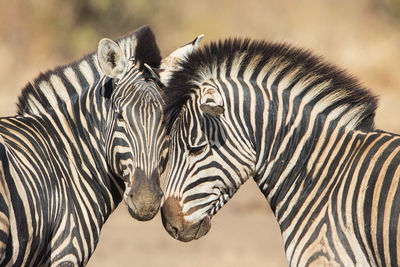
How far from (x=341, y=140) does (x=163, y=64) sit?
74.7 inches

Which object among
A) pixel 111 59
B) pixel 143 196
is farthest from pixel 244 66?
pixel 143 196

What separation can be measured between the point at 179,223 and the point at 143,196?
0.42 m

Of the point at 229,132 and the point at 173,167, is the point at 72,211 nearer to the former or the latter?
the point at 173,167

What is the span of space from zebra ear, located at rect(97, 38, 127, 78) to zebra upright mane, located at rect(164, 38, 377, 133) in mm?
639

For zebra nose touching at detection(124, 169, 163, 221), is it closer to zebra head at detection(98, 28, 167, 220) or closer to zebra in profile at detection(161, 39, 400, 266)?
zebra head at detection(98, 28, 167, 220)

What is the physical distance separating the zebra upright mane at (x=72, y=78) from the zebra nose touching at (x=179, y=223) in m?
1.55

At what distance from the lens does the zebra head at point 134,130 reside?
5.36 meters

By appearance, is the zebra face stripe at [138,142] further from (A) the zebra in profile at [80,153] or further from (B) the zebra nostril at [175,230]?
(B) the zebra nostril at [175,230]

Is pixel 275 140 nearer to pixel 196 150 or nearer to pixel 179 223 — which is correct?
pixel 196 150

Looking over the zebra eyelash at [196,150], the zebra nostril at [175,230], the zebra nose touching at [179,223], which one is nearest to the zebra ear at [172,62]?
the zebra eyelash at [196,150]

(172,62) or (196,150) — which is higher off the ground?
(172,62)

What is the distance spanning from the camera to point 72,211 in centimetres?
546

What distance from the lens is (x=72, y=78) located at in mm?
6090

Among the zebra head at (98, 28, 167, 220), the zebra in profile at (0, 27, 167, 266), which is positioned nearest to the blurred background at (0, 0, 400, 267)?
the zebra in profile at (0, 27, 167, 266)
